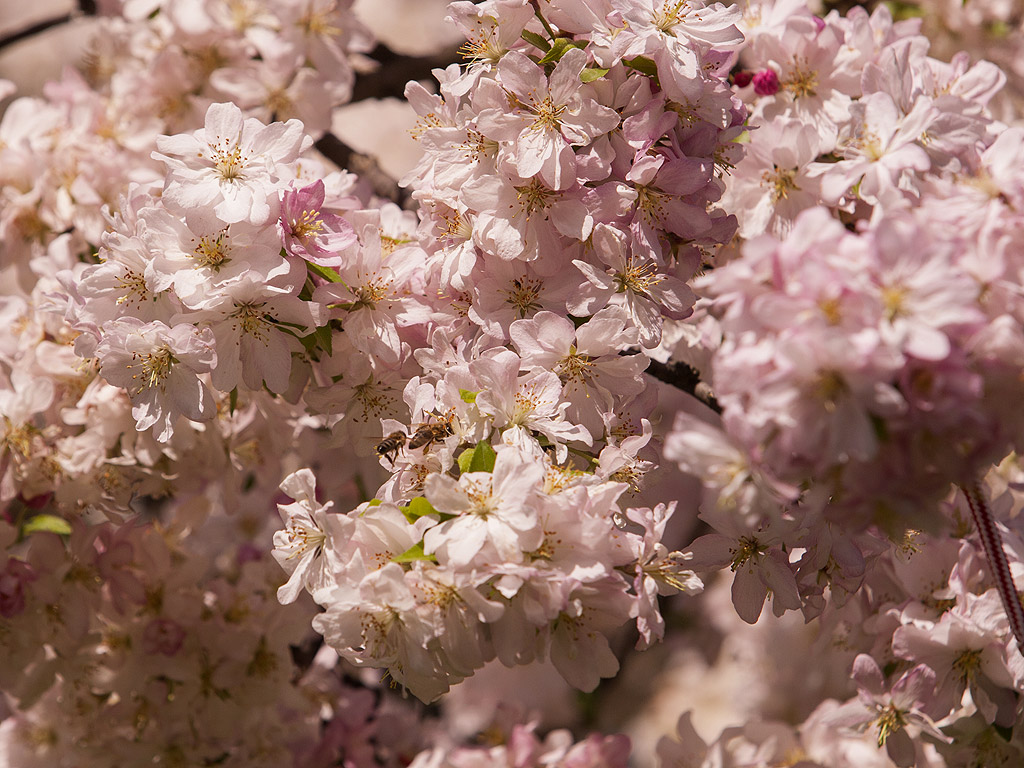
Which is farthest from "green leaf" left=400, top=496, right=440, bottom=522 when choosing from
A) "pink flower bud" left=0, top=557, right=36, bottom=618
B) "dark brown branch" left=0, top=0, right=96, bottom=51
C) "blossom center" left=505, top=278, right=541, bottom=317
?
"dark brown branch" left=0, top=0, right=96, bottom=51

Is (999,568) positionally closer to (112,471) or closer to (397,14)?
(112,471)

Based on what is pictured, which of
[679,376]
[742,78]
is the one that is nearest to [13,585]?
[679,376]

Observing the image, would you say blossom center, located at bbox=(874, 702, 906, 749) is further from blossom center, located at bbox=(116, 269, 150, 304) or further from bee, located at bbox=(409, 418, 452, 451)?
blossom center, located at bbox=(116, 269, 150, 304)

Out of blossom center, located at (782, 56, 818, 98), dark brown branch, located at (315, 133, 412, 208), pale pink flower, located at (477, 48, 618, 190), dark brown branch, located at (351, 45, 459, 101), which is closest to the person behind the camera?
pale pink flower, located at (477, 48, 618, 190)

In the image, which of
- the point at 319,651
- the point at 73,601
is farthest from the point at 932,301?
the point at 319,651

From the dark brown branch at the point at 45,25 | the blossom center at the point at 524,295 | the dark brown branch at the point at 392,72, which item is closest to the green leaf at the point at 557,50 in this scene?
the blossom center at the point at 524,295

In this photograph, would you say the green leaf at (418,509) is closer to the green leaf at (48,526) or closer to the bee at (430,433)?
the bee at (430,433)

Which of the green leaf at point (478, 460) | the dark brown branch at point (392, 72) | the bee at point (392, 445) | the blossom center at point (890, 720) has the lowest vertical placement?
the blossom center at point (890, 720)
